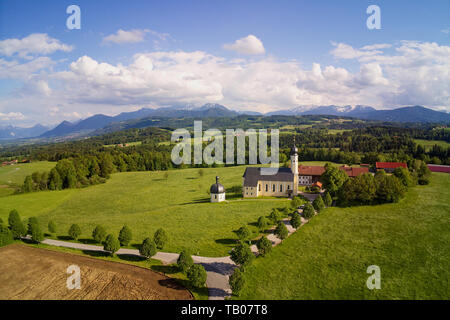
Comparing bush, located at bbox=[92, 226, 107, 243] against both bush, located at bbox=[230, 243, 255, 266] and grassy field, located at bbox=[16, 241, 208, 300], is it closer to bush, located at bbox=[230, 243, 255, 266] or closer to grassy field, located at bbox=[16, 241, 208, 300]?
grassy field, located at bbox=[16, 241, 208, 300]

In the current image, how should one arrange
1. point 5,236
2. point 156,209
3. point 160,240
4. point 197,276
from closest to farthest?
point 197,276, point 160,240, point 5,236, point 156,209

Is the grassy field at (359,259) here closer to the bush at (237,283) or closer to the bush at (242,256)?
the bush at (237,283)

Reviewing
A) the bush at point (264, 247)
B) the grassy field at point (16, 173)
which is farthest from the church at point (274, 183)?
the grassy field at point (16, 173)

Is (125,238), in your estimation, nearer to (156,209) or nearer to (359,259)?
(156,209)

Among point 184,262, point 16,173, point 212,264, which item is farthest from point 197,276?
point 16,173

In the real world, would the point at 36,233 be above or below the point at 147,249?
below
